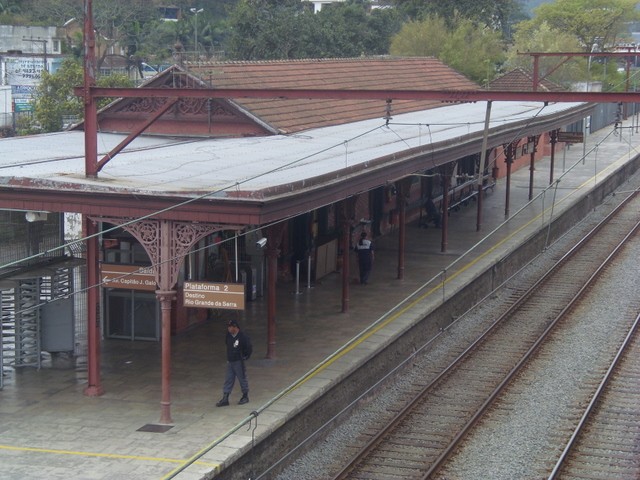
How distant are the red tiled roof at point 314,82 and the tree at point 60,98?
9461 millimetres

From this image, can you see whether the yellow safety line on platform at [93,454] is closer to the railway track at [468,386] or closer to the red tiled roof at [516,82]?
the railway track at [468,386]

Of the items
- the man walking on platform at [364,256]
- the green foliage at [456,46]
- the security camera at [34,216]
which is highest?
the green foliage at [456,46]

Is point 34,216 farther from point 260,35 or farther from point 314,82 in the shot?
point 260,35

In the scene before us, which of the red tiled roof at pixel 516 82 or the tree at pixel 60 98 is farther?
the red tiled roof at pixel 516 82

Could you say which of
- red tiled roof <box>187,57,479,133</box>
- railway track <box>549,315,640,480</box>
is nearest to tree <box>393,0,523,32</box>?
red tiled roof <box>187,57,479,133</box>

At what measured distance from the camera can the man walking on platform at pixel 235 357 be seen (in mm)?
13000

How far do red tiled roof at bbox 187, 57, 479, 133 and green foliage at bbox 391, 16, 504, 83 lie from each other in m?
15.3

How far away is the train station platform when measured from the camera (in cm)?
1127

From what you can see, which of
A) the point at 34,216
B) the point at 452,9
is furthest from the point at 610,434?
the point at 452,9

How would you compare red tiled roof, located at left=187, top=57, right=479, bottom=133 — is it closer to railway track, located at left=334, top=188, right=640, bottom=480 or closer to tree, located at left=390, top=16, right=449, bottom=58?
railway track, located at left=334, top=188, right=640, bottom=480

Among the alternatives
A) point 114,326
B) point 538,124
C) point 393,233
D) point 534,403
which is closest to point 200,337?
point 114,326

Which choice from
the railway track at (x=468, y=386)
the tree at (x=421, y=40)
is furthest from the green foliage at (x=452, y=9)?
the railway track at (x=468, y=386)

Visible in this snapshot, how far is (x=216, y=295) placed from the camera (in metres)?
12.8

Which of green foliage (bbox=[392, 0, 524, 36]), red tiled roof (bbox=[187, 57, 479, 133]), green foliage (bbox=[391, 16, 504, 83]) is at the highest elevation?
green foliage (bbox=[392, 0, 524, 36])
